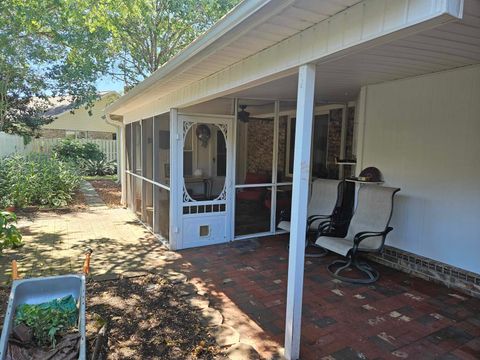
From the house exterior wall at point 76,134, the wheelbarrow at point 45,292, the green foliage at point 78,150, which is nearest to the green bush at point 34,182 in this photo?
→ the green foliage at point 78,150

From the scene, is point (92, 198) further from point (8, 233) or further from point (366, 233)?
point (366, 233)

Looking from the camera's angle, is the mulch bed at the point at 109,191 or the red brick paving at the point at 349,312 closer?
the red brick paving at the point at 349,312

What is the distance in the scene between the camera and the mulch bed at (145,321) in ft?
8.29

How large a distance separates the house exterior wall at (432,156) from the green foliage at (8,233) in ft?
16.3

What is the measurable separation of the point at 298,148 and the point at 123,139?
6.95 m

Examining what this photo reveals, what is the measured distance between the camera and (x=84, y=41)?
9914 mm

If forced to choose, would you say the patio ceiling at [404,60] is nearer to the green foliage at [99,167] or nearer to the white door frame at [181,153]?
the white door frame at [181,153]

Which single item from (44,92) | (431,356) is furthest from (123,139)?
(44,92)

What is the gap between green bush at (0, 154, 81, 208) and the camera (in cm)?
744

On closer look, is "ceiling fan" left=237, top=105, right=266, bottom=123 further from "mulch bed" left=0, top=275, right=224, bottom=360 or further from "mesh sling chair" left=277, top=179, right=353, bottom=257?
"mulch bed" left=0, top=275, right=224, bottom=360

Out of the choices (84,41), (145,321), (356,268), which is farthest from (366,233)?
(84,41)

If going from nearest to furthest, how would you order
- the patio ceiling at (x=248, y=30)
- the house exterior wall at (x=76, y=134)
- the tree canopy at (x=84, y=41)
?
the patio ceiling at (x=248, y=30) < the tree canopy at (x=84, y=41) < the house exterior wall at (x=76, y=134)

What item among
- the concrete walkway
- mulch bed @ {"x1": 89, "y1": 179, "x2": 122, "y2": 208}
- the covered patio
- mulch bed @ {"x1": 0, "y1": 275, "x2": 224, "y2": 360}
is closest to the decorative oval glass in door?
the covered patio

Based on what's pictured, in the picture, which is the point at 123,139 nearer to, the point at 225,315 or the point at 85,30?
the point at 85,30
